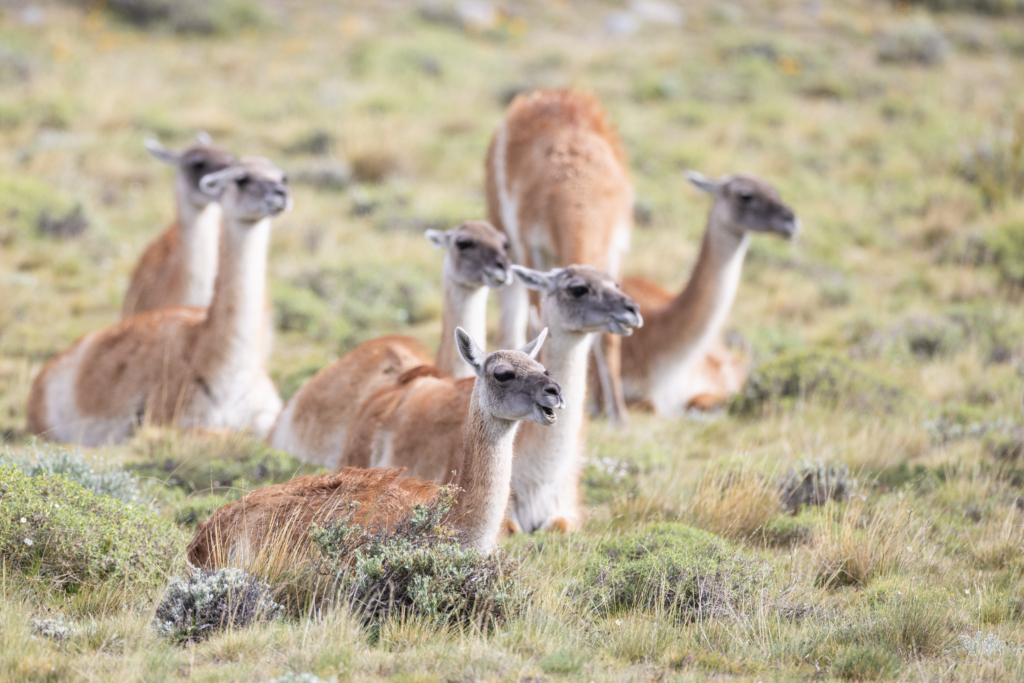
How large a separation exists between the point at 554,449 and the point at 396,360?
1.56m

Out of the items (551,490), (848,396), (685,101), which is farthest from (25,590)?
(685,101)

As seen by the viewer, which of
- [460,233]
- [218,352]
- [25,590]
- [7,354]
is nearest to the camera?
[25,590]

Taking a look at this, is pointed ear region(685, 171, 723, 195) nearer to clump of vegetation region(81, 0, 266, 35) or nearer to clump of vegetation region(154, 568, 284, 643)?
clump of vegetation region(154, 568, 284, 643)

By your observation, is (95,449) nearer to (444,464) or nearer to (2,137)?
(444,464)

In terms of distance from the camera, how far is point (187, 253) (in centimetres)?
868

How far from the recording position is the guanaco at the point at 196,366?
23.2ft

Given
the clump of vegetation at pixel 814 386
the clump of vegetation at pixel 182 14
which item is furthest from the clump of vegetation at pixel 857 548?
the clump of vegetation at pixel 182 14

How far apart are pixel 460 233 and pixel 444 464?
1.71 metres

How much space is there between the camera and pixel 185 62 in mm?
16594

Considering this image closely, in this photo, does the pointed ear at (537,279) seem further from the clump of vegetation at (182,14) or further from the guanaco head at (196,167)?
the clump of vegetation at (182,14)

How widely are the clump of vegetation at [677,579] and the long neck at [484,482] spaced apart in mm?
489

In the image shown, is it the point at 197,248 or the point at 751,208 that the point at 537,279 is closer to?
the point at 751,208

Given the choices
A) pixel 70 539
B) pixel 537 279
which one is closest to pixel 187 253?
pixel 537 279

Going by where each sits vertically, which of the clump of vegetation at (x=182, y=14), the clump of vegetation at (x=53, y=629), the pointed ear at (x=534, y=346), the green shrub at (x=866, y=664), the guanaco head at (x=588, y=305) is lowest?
the clump of vegetation at (x=53, y=629)
